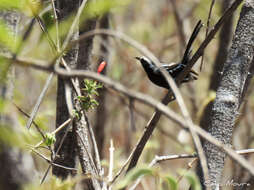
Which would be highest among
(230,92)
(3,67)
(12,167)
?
(3,67)

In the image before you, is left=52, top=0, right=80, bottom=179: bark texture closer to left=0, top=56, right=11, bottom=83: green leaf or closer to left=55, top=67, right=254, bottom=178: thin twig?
left=0, top=56, right=11, bottom=83: green leaf

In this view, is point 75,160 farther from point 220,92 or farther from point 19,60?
point 19,60

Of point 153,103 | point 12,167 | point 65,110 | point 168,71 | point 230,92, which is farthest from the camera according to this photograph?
point 168,71

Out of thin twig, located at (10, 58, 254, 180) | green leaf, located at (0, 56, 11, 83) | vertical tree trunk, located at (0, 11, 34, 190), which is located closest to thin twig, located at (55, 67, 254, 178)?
thin twig, located at (10, 58, 254, 180)

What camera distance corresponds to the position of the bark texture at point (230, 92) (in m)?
1.96

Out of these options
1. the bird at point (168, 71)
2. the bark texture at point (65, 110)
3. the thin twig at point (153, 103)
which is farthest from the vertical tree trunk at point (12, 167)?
the bird at point (168, 71)

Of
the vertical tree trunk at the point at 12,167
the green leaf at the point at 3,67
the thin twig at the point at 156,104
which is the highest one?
the green leaf at the point at 3,67

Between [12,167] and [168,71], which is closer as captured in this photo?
[12,167]

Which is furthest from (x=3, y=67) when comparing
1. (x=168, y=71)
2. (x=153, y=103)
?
(x=168, y=71)

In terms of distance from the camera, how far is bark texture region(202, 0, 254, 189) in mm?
1959

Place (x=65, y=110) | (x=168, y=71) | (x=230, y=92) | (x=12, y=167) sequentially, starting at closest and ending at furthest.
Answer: (x=12, y=167) → (x=230, y=92) → (x=65, y=110) → (x=168, y=71)

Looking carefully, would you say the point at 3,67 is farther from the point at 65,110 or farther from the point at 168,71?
the point at 168,71

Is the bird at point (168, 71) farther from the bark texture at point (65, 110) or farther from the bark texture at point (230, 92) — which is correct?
the bark texture at point (65, 110)

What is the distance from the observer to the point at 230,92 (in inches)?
77.7
